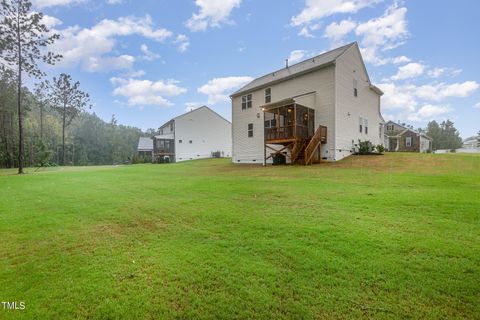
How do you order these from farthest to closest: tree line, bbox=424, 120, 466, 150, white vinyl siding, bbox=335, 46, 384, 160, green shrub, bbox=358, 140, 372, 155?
1. tree line, bbox=424, 120, 466, 150
2. green shrub, bbox=358, 140, 372, 155
3. white vinyl siding, bbox=335, 46, 384, 160

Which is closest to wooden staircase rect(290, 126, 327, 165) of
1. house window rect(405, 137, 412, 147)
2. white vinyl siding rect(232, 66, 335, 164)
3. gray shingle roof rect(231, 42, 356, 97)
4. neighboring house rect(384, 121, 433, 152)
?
white vinyl siding rect(232, 66, 335, 164)

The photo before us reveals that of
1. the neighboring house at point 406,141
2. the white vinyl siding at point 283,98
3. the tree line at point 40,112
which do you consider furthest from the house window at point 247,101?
the neighboring house at point 406,141

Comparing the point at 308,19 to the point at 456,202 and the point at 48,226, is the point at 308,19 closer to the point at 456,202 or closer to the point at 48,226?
the point at 456,202

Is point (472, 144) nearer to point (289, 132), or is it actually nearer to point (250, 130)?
point (250, 130)

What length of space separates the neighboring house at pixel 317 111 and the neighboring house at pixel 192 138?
19.5 metres

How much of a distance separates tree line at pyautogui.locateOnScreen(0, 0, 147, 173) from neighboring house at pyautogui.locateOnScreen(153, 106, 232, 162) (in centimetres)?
1304

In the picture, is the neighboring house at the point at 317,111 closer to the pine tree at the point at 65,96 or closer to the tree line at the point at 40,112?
the tree line at the point at 40,112

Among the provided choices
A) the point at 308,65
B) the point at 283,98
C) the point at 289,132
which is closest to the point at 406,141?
the point at 308,65

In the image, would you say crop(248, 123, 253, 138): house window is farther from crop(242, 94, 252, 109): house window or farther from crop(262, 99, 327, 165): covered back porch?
crop(262, 99, 327, 165): covered back porch

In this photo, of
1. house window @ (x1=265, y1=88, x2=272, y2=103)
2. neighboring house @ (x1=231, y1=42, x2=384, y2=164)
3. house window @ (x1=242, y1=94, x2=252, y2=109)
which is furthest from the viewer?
house window @ (x1=242, y1=94, x2=252, y2=109)

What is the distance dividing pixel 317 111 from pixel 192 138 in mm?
26393

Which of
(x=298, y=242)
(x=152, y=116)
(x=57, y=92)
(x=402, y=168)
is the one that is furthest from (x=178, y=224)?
(x=152, y=116)

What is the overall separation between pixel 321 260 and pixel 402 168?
1155 cm

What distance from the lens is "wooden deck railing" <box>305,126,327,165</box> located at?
52.1 feet
